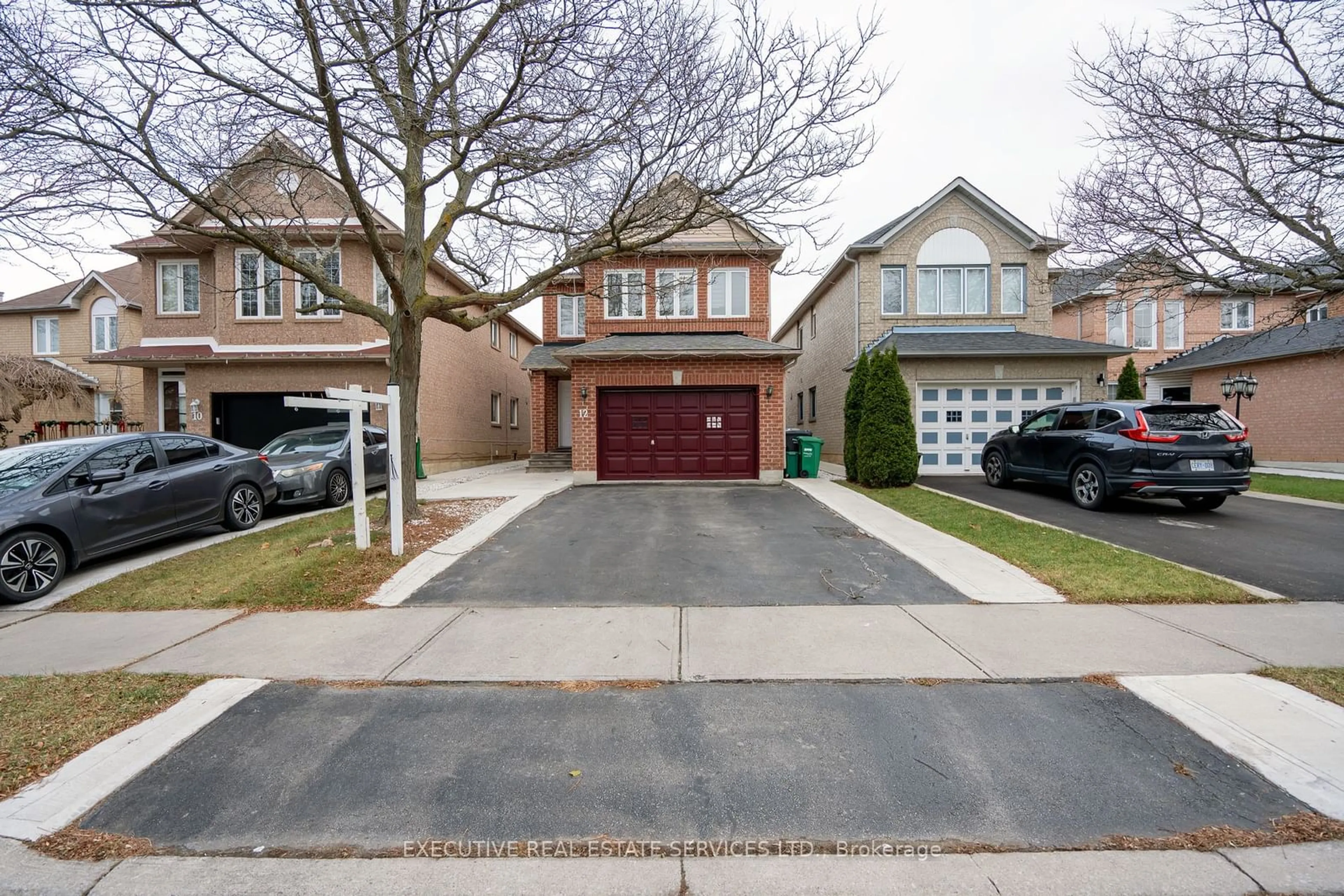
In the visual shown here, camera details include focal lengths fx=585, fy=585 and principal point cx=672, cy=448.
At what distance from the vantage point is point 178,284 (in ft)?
50.4

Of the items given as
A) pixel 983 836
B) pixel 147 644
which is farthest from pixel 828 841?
pixel 147 644

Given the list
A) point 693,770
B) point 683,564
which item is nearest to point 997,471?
point 683,564

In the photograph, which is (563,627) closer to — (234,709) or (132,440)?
(234,709)

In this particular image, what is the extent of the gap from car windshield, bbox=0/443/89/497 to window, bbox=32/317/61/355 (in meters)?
20.8

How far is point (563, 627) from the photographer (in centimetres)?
470

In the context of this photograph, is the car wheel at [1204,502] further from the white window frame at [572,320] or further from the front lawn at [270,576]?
the white window frame at [572,320]

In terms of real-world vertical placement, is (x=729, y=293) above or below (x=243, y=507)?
above

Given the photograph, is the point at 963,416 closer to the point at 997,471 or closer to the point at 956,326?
the point at 956,326

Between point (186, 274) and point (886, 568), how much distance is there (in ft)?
60.9

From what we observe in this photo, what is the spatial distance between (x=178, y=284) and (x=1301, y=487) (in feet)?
87.1

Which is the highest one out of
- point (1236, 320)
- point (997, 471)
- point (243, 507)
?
point (1236, 320)

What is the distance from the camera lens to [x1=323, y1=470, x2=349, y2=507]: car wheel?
35.7 feet

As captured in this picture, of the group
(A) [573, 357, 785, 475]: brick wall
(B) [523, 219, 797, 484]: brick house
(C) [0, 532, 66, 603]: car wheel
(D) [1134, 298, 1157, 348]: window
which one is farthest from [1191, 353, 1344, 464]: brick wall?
(C) [0, 532, 66, 603]: car wheel

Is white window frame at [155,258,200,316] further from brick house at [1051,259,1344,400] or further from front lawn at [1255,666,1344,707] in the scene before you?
brick house at [1051,259,1344,400]
